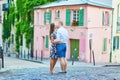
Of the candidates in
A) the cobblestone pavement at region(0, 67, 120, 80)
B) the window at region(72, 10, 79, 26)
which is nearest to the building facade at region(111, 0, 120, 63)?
the window at region(72, 10, 79, 26)

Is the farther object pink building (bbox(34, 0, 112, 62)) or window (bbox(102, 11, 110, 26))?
window (bbox(102, 11, 110, 26))

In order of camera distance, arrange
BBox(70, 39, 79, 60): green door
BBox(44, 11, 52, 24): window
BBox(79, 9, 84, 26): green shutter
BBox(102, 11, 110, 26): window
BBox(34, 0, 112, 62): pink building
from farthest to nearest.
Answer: BBox(44, 11, 52, 24): window < BBox(102, 11, 110, 26): window < BBox(70, 39, 79, 60): green door < BBox(79, 9, 84, 26): green shutter < BBox(34, 0, 112, 62): pink building

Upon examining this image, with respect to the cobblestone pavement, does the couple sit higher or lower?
higher

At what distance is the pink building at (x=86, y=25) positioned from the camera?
34.8m

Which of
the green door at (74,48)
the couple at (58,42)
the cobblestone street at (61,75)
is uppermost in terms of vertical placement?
the couple at (58,42)

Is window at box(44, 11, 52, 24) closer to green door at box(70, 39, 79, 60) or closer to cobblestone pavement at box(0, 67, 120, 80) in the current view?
green door at box(70, 39, 79, 60)

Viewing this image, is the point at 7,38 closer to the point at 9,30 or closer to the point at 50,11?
the point at 9,30

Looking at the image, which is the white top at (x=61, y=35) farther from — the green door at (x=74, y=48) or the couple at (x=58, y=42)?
the green door at (x=74, y=48)

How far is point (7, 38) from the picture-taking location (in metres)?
54.4

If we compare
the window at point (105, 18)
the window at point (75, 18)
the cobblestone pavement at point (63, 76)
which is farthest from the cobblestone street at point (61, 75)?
the window at point (105, 18)

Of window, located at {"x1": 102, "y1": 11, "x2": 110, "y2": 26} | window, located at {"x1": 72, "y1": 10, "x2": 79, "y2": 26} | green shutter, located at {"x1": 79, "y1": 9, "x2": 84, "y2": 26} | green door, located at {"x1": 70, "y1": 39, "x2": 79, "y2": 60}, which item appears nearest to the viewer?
green shutter, located at {"x1": 79, "y1": 9, "x2": 84, "y2": 26}

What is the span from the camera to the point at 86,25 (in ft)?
114

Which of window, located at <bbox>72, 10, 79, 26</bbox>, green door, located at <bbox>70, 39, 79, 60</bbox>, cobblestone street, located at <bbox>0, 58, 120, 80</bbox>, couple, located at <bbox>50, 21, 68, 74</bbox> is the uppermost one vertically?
window, located at <bbox>72, 10, 79, 26</bbox>

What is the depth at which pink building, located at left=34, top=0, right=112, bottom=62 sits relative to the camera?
34812 millimetres
